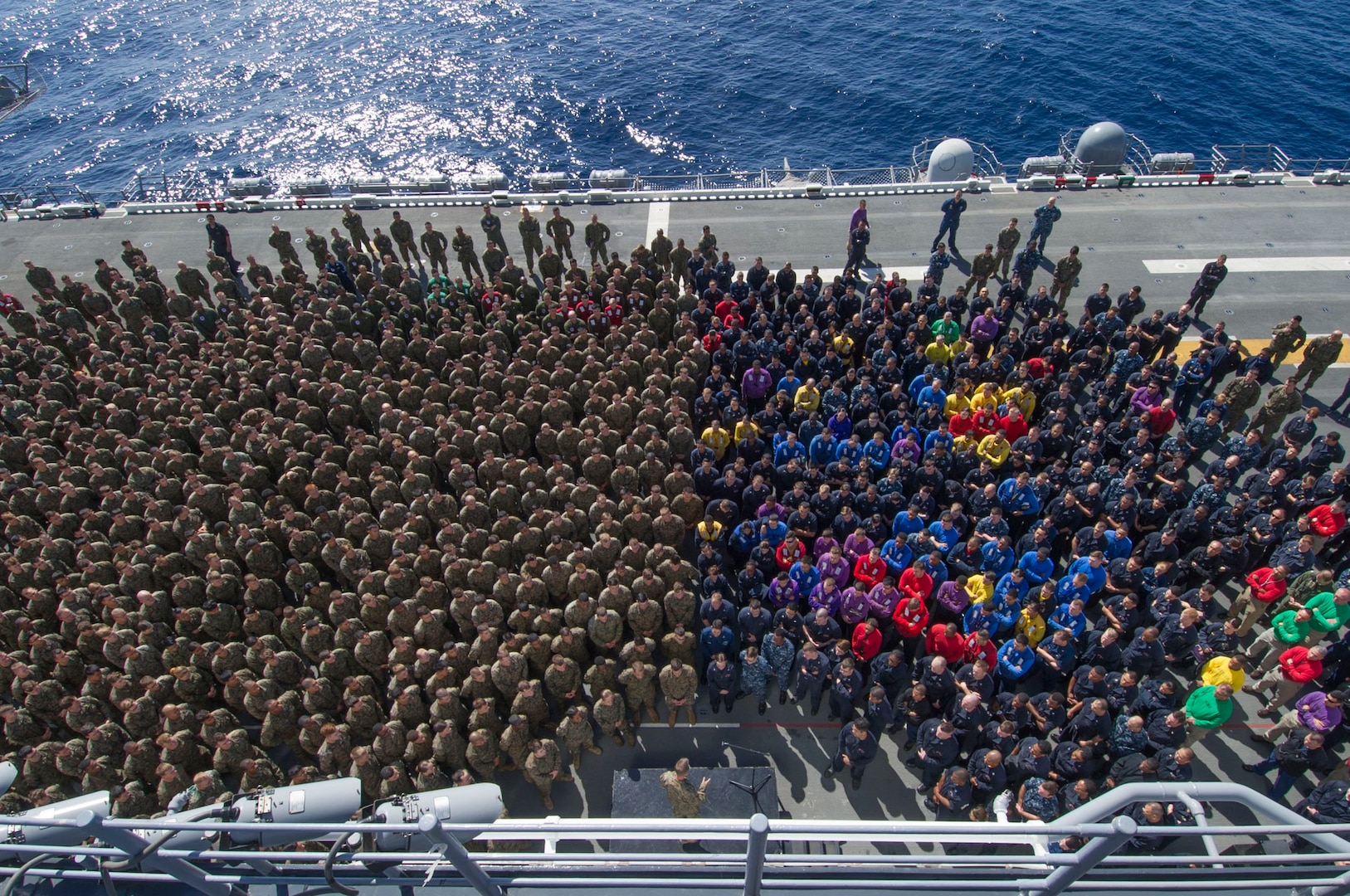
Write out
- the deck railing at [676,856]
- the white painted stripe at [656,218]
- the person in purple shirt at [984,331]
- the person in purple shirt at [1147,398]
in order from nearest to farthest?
1. the deck railing at [676,856]
2. the person in purple shirt at [1147,398]
3. the person in purple shirt at [984,331]
4. the white painted stripe at [656,218]

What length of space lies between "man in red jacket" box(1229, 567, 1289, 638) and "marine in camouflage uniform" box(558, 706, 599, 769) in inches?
368

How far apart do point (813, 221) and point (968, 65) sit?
26.6 metres

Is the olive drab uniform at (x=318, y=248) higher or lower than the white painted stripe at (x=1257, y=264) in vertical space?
higher

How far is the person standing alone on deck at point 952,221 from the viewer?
20266 mm

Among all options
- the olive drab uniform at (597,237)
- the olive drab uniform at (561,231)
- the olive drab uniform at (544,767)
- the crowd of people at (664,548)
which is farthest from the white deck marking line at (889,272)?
the olive drab uniform at (544,767)

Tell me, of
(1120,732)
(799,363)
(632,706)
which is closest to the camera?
(1120,732)

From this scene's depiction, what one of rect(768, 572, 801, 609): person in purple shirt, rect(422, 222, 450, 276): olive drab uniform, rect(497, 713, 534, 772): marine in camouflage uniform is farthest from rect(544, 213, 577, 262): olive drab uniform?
rect(497, 713, 534, 772): marine in camouflage uniform

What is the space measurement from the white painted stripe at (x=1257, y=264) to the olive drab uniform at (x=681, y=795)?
64.0ft

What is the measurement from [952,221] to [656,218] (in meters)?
9.08

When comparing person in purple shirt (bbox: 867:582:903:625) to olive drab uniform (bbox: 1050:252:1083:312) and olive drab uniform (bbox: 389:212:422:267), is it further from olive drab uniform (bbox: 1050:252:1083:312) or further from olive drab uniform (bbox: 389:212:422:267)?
olive drab uniform (bbox: 389:212:422:267)

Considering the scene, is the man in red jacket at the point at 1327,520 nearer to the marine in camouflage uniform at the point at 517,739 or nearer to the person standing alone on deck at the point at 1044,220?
the person standing alone on deck at the point at 1044,220

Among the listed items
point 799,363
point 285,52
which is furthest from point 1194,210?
point 285,52

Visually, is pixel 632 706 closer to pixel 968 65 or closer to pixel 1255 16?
pixel 968 65

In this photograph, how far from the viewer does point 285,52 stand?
163ft
